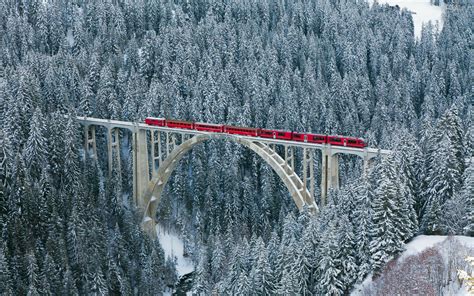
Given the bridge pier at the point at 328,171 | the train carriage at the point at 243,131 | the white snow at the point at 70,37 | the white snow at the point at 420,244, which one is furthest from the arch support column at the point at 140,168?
the white snow at the point at 70,37

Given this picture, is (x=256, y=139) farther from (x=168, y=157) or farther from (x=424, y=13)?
(x=424, y=13)

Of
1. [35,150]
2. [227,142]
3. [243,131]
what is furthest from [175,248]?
[35,150]

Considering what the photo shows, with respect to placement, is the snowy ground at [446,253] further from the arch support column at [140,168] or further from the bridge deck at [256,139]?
the arch support column at [140,168]

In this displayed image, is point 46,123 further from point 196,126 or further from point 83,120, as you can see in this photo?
point 196,126

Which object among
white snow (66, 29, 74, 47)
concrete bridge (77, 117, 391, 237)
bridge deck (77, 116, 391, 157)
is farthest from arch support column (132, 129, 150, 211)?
white snow (66, 29, 74, 47)

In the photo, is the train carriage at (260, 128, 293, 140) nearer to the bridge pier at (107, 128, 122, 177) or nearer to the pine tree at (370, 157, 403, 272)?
the pine tree at (370, 157, 403, 272)

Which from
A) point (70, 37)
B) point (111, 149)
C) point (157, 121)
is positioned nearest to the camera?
point (157, 121)

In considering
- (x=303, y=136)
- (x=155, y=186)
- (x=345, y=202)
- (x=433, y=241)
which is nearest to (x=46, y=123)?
(x=155, y=186)
